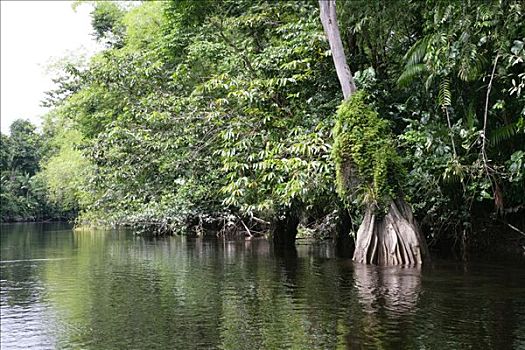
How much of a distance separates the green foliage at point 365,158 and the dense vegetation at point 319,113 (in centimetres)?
7

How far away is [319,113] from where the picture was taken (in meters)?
16.0

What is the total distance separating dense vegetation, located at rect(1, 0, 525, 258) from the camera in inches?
473

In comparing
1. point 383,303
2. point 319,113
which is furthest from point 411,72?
point 383,303

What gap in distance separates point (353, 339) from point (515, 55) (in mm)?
6658

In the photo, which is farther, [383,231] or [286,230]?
[286,230]

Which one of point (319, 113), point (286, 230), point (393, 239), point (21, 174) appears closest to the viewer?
point (393, 239)

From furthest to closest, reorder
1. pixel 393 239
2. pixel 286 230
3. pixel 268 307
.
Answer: pixel 286 230
pixel 393 239
pixel 268 307

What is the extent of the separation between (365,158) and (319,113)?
9.46 feet

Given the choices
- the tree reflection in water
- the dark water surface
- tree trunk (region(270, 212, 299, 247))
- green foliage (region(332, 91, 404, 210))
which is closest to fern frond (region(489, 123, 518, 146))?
green foliage (region(332, 91, 404, 210))

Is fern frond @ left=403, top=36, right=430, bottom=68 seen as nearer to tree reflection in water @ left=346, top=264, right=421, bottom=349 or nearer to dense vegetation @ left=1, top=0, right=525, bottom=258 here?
dense vegetation @ left=1, top=0, right=525, bottom=258

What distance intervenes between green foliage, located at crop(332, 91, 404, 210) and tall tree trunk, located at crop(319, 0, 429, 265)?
24cm

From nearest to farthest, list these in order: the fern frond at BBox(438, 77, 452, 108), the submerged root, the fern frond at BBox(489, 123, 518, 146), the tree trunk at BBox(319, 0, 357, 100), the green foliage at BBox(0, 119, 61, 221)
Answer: the fern frond at BBox(489, 123, 518, 146)
the fern frond at BBox(438, 77, 452, 108)
the submerged root
the tree trunk at BBox(319, 0, 357, 100)
the green foliage at BBox(0, 119, 61, 221)

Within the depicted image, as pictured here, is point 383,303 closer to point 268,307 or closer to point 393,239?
point 268,307

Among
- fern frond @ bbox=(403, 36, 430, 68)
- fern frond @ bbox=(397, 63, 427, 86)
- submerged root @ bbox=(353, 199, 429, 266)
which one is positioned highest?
fern frond @ bbox=(403, 36, 430, 68)
